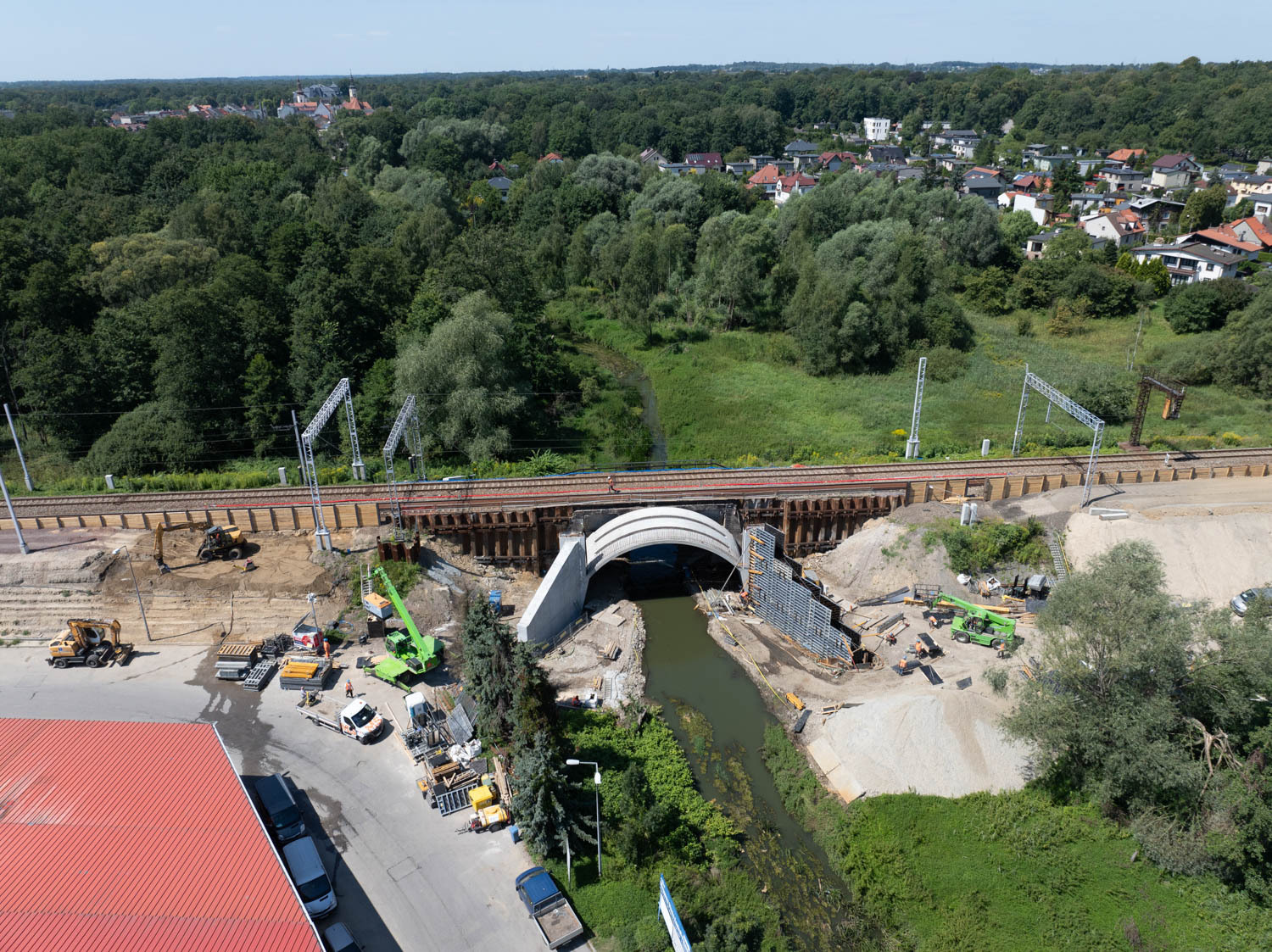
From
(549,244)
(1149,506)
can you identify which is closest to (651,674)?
(1149,506)

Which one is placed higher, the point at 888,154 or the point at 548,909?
the point at 888,154

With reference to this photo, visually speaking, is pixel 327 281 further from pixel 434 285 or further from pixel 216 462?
pixel 216 462

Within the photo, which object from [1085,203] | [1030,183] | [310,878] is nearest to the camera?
[310,878]

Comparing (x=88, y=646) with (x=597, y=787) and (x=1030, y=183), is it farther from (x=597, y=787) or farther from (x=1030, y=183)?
(x=1030, y=183)

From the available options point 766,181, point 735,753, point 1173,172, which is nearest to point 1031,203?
point 1173,172

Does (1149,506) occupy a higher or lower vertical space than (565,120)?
lower

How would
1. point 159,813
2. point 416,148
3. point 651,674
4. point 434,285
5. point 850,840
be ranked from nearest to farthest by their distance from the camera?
1. point 159,813
2. point 850,840
3. point 651,674
4. point 434,285
5. point 416,148

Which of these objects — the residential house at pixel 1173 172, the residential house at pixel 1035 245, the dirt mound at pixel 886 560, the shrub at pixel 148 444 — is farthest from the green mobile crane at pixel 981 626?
the residential house at pixel 1173 172
